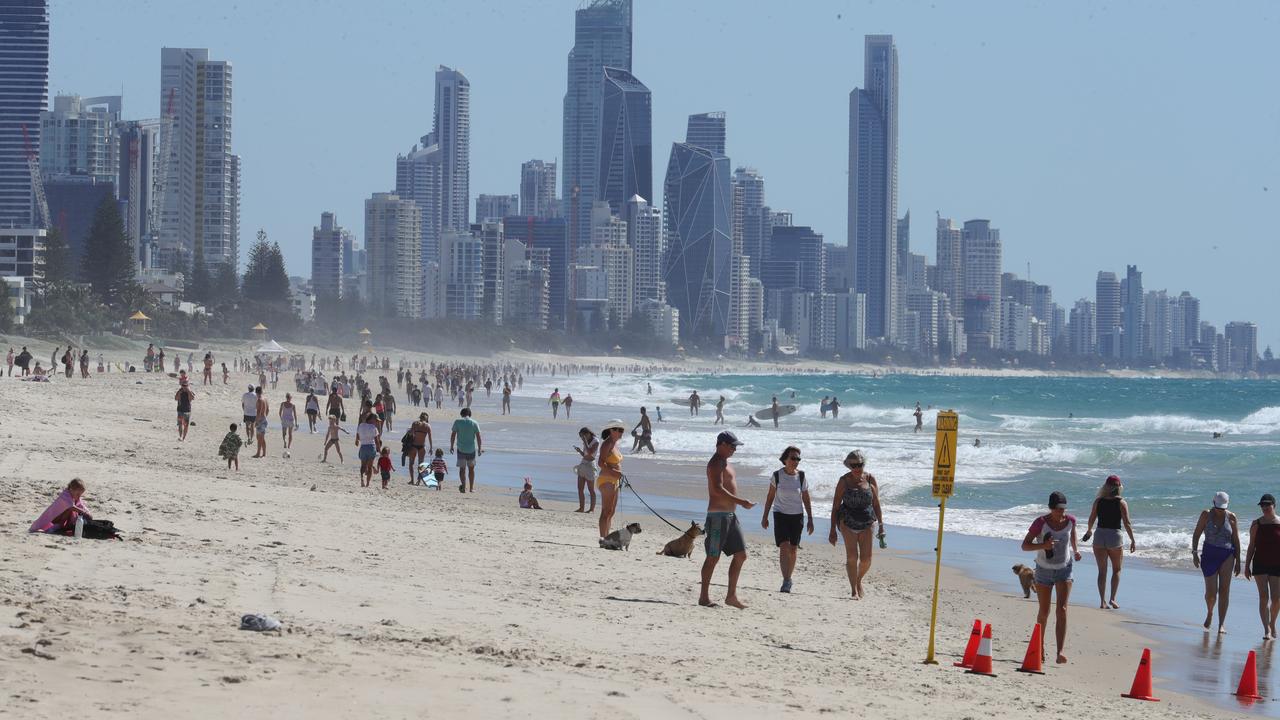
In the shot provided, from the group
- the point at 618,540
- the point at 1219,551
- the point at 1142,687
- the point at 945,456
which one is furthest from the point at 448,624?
the point at 1219,551

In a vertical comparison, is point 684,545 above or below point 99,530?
below

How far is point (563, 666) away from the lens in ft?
26.7

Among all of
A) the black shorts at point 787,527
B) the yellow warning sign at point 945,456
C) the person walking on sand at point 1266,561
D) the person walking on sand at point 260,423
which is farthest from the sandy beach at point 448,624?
the person walking on sand at point 260,423

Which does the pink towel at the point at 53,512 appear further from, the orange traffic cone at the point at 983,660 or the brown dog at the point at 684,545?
the orange traffic cone at the point at 983,660

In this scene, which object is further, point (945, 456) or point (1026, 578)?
point (1026, 578)

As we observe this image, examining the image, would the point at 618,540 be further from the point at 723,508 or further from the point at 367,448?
the point at 367,448

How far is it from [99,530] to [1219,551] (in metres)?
8.85

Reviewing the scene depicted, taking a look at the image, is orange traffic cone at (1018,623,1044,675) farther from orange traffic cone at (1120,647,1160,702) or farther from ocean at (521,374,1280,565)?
ocean at (521,374,1280,565)

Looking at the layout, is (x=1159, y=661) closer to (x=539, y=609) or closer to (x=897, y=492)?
(x=539, y=609)

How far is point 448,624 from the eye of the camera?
30.2 ft

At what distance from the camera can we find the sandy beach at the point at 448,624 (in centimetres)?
704

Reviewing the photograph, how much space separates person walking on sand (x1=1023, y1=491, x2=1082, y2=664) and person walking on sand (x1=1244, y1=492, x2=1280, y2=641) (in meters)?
2.14

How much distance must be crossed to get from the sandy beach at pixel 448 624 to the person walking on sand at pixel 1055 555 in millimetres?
397

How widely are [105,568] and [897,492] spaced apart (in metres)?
16.8
